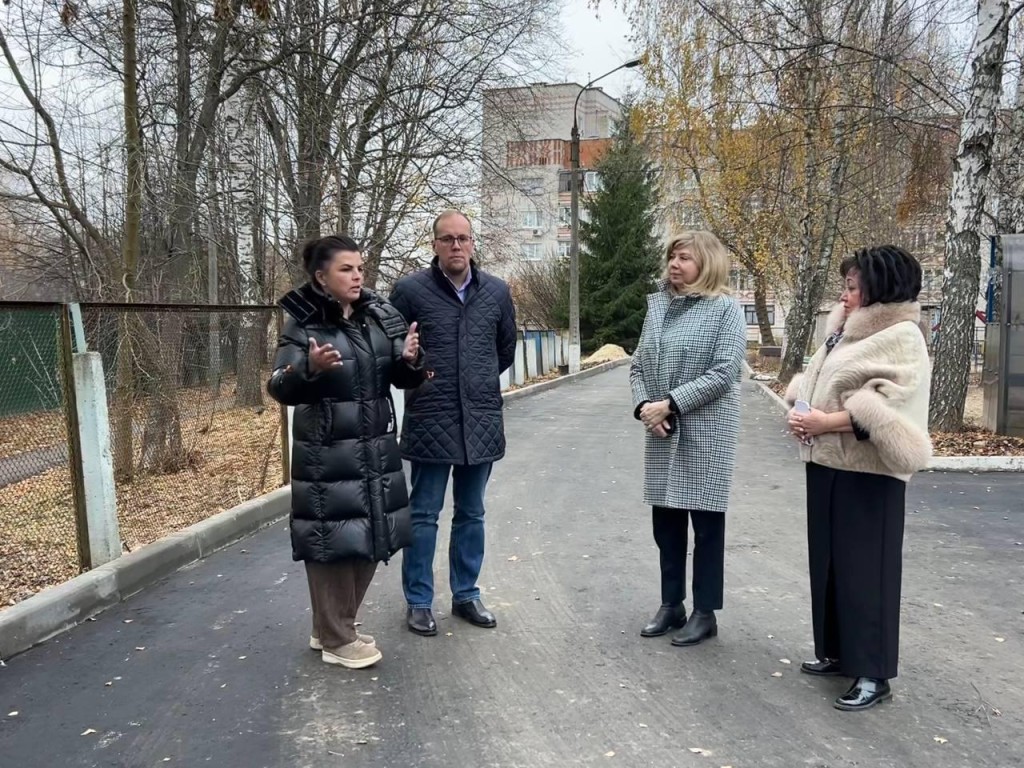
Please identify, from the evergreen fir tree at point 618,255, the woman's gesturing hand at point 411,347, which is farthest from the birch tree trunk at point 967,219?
the evergreen fir tree at point 618,255

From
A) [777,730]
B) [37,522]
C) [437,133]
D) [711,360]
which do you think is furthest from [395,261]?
[777,730]

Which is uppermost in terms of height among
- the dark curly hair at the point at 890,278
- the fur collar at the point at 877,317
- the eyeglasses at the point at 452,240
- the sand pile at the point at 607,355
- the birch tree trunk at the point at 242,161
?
the birch tree trunk at the point at 242,161

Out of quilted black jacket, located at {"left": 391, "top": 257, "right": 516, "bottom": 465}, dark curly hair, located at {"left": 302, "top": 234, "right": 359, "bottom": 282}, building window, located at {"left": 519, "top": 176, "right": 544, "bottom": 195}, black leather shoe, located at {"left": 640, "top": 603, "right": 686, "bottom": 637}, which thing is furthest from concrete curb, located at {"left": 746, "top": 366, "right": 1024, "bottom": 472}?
building window, located at {"left": 519, "top": 176, "right": 544, "bottom": 195}

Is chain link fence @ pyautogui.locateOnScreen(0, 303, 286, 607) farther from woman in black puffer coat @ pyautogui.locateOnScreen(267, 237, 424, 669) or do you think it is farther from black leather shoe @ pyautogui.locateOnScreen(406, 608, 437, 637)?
black leather shoe @ pyautogui.locateOnScreen(406, 608, 437, 637)

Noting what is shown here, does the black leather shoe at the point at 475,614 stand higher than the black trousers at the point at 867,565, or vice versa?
the black trousers at the point at 867,565

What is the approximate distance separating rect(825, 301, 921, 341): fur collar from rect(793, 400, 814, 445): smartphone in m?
0.30

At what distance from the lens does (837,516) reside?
322cm

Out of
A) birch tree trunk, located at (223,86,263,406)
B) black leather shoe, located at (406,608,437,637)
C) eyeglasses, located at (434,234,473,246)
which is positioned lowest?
black leather shoe, located at (406,608,437,637)

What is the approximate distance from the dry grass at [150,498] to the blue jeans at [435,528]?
2.16m

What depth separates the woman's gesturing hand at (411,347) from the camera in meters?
3.49

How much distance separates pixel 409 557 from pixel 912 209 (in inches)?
677

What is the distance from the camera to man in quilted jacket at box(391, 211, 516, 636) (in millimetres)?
3854

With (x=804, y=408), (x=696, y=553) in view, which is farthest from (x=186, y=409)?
(x=804, y=408)

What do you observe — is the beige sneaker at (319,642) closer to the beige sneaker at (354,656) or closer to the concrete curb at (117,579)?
the beige sneaker at (354,656)
